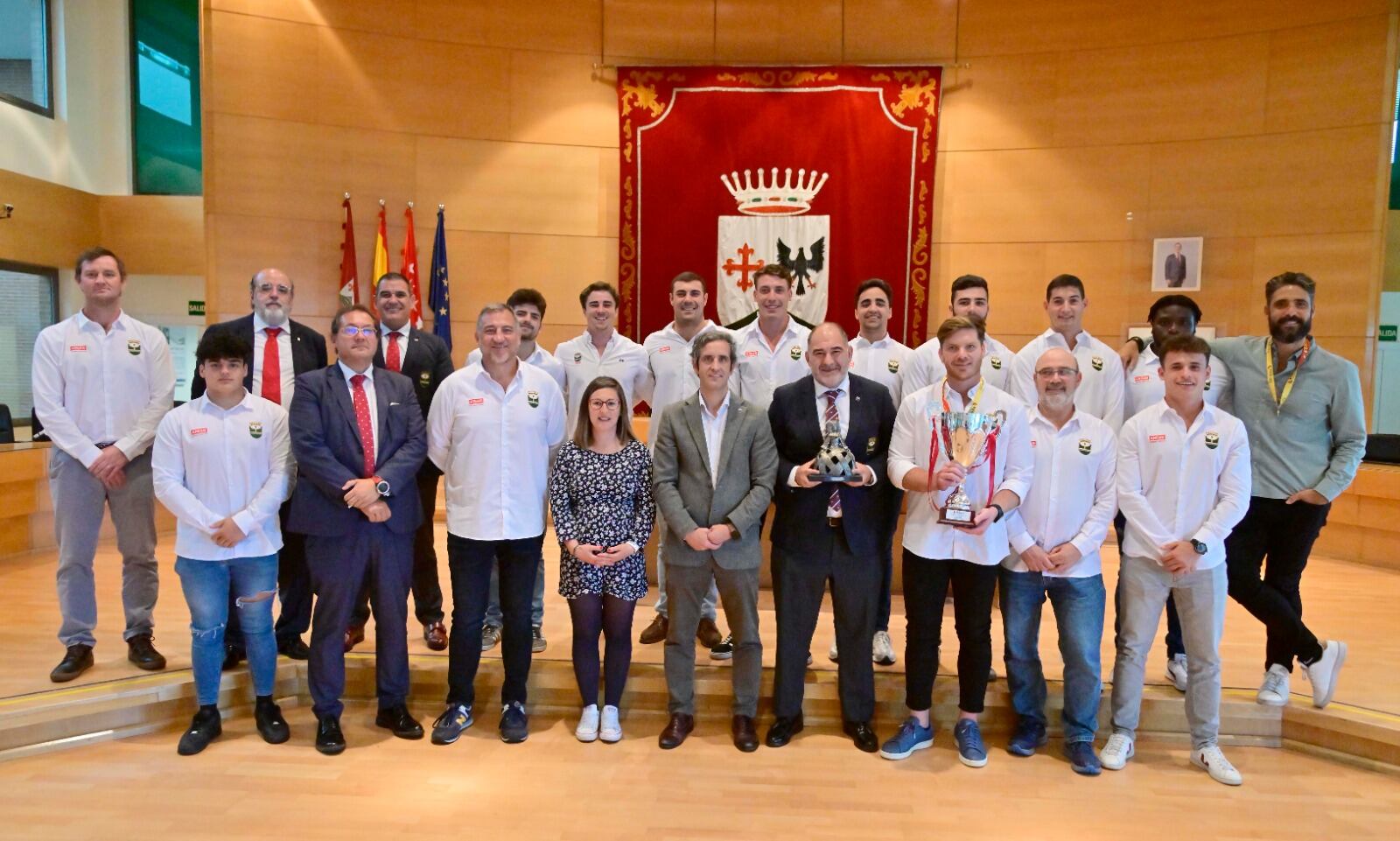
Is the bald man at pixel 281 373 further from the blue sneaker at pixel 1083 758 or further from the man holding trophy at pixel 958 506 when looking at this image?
the blue sneaker at pixel 1083 758

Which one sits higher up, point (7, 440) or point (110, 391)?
point (110, 391)

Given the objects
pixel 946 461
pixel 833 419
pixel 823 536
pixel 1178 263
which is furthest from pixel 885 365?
pixel 1178 263

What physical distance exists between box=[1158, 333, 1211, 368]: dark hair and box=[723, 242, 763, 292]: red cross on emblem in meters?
4.30

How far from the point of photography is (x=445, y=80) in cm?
718

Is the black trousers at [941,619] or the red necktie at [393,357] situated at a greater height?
the red necktie at [393,357]

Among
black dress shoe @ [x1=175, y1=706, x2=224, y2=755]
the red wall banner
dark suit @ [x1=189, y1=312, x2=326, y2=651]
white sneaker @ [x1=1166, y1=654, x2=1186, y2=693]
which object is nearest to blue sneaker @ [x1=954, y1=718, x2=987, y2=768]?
A: white sneaker @ [x1=1166, y1=654, x2=1186, y2=693]

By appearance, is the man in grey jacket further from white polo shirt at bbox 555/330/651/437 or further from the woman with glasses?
white polo shirt at bbox 555/330/651/437

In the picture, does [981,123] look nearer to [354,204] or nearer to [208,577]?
[354,204]

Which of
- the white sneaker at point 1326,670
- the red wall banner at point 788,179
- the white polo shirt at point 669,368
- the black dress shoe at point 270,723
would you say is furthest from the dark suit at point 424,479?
the white sneaker at point 1326,670

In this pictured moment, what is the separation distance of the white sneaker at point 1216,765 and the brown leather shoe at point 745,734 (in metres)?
1.74

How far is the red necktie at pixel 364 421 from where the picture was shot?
10.9ft

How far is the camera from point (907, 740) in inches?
133

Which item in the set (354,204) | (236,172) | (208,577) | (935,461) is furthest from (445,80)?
(935,461)

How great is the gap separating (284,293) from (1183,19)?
693 centimetres
